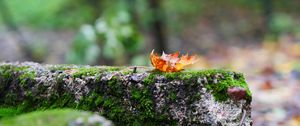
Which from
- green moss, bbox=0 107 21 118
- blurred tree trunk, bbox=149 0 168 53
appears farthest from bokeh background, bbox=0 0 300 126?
green moss, bbox=0 107 21 118

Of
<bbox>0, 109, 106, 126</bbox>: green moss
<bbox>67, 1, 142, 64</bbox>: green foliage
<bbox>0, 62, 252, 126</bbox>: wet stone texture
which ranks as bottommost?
<bbox>0, 109, 106, 126</bbox>: green moss

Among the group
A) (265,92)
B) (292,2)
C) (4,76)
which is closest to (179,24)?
(292,2)

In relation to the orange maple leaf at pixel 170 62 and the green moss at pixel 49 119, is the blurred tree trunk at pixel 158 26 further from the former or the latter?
the green moss at pixel 49 119

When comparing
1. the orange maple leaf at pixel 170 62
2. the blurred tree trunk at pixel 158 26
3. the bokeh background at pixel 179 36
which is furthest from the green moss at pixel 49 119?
the blurred tree trunk at pixel 158 26

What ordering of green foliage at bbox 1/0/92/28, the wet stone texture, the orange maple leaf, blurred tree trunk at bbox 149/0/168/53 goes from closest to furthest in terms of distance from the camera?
the wet stone texture
the orange maple leaf
blurred tree trunk at bbox 149/0/168/53
green foliage at bbox 1/0/92/28

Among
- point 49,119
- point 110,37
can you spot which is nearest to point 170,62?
point 49,119

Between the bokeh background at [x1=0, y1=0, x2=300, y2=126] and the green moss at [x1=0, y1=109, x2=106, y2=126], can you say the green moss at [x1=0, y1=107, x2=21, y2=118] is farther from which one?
the bokeh background at [x1=0, y1=0, x2=300, y2=126]
